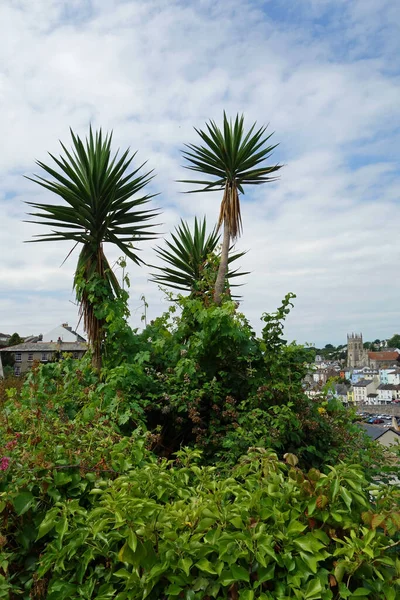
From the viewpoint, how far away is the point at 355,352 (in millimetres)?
136375

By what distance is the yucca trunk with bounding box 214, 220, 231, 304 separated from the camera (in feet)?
19.2

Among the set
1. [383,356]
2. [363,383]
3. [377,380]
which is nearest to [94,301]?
[363,383]

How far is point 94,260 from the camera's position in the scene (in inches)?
232

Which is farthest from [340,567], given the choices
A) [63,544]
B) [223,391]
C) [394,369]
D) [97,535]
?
[394,369]

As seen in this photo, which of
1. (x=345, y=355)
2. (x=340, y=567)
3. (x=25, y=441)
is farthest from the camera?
(x=345, y=355)

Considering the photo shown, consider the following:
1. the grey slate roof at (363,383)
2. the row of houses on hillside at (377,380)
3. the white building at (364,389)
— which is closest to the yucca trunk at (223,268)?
the row of houses on hillside at (377,380)

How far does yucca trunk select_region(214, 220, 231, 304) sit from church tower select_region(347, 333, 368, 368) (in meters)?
131

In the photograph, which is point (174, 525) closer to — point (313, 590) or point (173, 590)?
point (173, 590)

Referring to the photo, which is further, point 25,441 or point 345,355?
point 345,355

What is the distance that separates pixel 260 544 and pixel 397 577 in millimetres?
515

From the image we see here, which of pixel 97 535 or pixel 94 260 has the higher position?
pixel 94 260

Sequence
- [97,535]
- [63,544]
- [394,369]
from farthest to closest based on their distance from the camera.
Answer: [394,369] < [63,544] < [97,535]

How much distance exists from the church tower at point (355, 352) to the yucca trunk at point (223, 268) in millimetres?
131251

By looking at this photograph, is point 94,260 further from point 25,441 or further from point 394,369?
point 394,369
